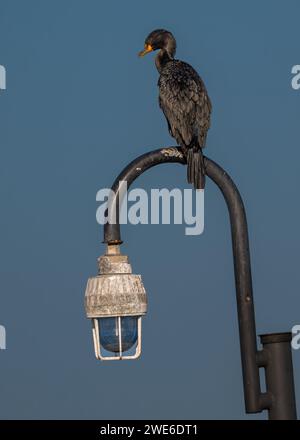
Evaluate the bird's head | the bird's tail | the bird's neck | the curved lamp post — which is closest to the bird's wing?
the bird's neck

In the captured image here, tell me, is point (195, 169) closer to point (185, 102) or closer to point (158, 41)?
point (185, 102)

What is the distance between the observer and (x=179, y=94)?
10539 millimetres

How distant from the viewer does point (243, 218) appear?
245 inches

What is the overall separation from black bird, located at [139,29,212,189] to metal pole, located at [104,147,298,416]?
306 cm

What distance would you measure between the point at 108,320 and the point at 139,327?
8.8 inches

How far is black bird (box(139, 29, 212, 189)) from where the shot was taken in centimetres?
1005

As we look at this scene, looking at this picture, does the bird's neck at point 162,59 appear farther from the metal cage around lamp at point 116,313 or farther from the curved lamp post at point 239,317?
the metal cage around lamp at point 116,313

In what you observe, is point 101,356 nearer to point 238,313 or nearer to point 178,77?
point 238,313

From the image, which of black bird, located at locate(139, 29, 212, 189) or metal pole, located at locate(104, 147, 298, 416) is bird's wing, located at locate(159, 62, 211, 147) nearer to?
black bird, located at locate(139, 29, 212, 189)

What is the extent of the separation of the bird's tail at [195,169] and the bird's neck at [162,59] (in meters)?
2.67

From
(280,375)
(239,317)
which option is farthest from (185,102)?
(280,375)

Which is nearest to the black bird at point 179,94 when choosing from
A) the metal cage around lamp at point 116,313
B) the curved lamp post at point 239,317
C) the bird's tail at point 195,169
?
the bird's tail at point 195,169
